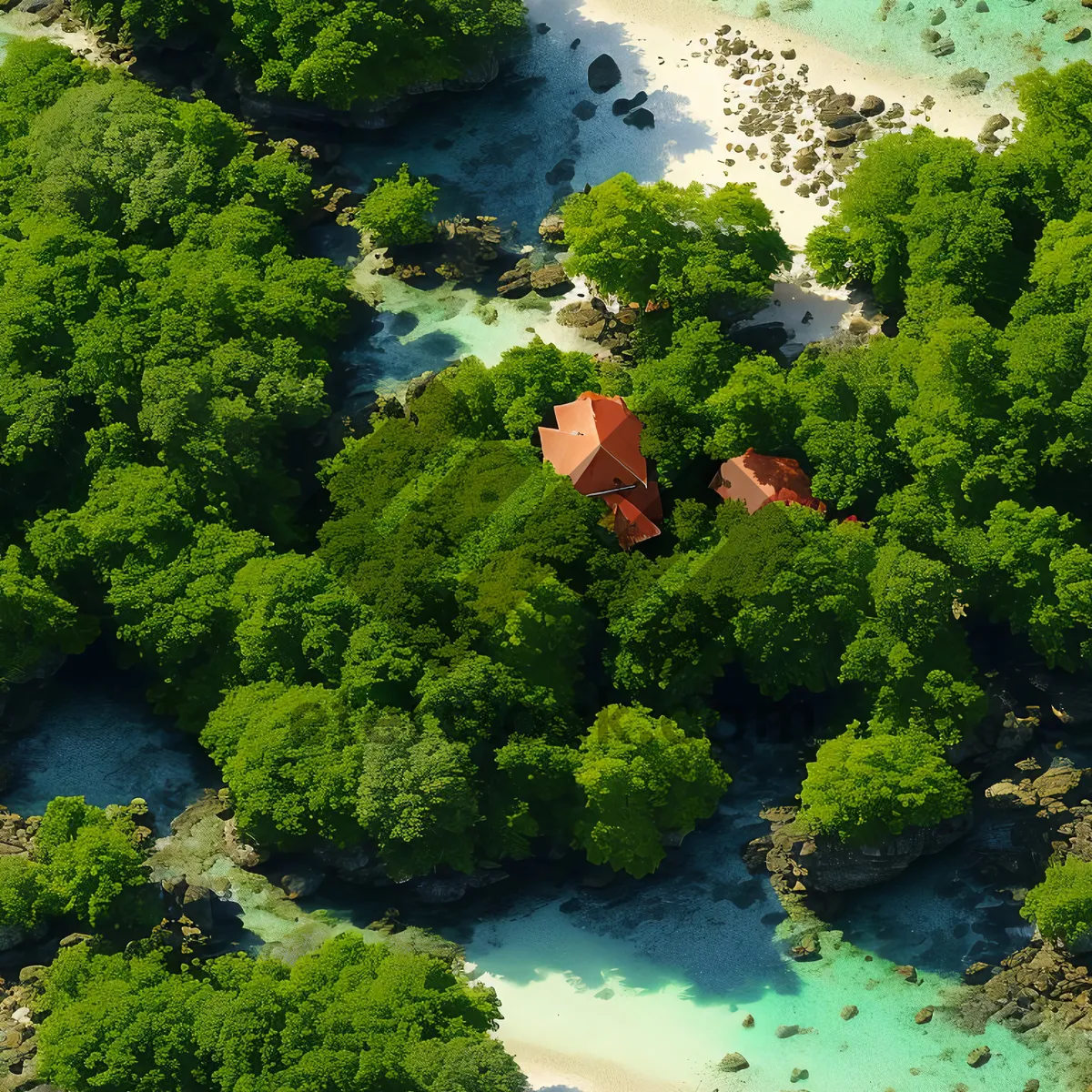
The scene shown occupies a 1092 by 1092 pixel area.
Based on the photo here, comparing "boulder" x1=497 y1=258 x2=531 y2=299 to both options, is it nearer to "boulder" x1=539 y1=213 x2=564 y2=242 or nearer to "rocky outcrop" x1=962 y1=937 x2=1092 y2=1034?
"boulder" x1=539 y1=213 x2=564 y2=242

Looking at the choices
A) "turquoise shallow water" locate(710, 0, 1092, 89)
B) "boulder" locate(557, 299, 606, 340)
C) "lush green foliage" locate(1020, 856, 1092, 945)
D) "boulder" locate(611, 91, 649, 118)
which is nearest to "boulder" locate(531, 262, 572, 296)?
"boulder" locate(557, 299, 606, 340)

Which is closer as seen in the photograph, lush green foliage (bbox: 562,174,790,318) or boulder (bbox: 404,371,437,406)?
lush green foliage (bbox: 562,174,790,318)

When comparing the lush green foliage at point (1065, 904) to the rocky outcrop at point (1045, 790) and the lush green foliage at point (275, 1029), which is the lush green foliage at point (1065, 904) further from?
the lush green foliage at point (275, 1029)

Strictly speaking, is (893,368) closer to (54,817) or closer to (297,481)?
(297,481)

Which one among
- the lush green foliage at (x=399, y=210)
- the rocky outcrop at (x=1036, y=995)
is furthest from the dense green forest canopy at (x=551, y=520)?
the rocky outcrop at (x=1036, y=995)

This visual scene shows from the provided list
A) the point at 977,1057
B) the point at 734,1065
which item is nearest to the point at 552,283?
the point at 734,1065

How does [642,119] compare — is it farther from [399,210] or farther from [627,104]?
[399,210]

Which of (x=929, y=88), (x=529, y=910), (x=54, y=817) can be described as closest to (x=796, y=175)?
(x=929, y=88)

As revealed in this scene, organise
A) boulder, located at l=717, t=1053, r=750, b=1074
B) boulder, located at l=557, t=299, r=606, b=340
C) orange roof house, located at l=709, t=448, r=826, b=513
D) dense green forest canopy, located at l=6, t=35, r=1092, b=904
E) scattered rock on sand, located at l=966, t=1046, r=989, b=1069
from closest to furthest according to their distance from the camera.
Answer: scattered rock on sand, located at l=966, t=1046, r=989, b=1069
boulder, located at l=717, t=1053, r=750, b=1074
dense green forest canopy, located at l=6, t=35, r=1092, b=904
orange roof house, located at l=709, t=448, r=826, b=513
boulder, located at l=557, t=299, r=606, b=340
